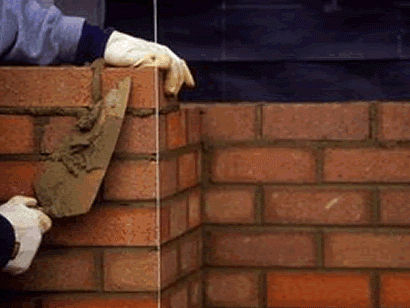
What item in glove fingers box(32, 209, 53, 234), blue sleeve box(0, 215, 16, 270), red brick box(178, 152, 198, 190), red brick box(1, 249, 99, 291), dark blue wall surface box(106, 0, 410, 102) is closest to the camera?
blue sleeve box(0, 215, 16, 270)

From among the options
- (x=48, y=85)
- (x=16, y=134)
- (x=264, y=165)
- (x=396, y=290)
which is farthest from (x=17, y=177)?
(x=396, y=290)

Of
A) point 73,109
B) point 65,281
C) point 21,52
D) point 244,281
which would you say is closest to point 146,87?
point 73,109

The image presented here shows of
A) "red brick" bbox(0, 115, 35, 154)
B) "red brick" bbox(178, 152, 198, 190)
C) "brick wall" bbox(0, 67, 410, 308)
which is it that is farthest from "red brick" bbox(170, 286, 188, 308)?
"red brick" bbox(0, 115, 35, 154)

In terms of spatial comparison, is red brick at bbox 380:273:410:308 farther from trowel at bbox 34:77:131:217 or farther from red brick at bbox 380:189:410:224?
trowel at bbox 34:77:131:217

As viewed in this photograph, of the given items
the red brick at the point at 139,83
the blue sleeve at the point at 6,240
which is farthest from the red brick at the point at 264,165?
the blue sleeve at the point at 6,240

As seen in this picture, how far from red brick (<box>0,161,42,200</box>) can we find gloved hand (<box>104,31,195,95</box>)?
0.28m

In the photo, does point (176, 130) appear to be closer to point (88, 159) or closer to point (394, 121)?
point (88, 159)

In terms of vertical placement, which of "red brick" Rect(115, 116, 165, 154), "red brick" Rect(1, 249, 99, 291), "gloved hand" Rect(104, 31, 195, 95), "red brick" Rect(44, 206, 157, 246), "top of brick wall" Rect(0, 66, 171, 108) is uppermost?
"gloved hand" Rect(104, 31, 195, 95)

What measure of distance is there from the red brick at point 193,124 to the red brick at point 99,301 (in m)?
0.39

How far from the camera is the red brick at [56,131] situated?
1715 millimetres

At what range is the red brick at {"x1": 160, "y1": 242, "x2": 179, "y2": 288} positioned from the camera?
1.78 meters

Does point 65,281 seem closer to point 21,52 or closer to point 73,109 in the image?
point 73,109

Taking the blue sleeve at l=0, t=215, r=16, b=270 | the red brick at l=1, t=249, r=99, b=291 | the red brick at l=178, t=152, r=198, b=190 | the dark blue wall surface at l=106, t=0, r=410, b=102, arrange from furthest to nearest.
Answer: the dark blue wall surface at l=106, t=0, r=410, b=102 → the red brick at l=178, t=152, r=198, b=190 → the red brick at l=1, t=249, r=99, b=291 → the blue sleeve at l=0, t=215, r=16, b=270

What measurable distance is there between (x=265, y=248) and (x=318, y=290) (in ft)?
0.54
